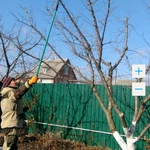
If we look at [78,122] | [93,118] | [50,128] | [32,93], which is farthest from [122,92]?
[32,93]

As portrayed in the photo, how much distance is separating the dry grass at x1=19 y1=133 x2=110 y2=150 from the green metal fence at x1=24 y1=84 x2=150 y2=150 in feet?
0.86

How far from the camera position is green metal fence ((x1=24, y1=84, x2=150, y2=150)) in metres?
7.13

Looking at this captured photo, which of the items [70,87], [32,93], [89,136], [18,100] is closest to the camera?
[18,100]

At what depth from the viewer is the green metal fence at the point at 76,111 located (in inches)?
281

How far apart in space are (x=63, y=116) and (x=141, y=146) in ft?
8.18

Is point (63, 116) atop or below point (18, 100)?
below

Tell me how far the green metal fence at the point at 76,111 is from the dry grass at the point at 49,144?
0.26 m

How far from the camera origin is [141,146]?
6754mm

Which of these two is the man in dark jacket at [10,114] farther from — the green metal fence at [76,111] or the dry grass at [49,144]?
the green metal fence at [76,111]

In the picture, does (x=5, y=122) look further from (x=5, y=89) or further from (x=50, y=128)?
(x=50, y=128)

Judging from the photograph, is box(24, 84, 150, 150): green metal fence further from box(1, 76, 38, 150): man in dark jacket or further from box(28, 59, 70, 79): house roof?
box(1, 76, 38, 150): man in dark jacket

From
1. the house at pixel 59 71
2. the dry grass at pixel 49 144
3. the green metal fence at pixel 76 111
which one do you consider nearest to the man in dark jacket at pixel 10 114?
the house at pixel 59 71

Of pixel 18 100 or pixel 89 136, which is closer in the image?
pixel 18 100

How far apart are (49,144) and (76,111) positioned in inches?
47.8
